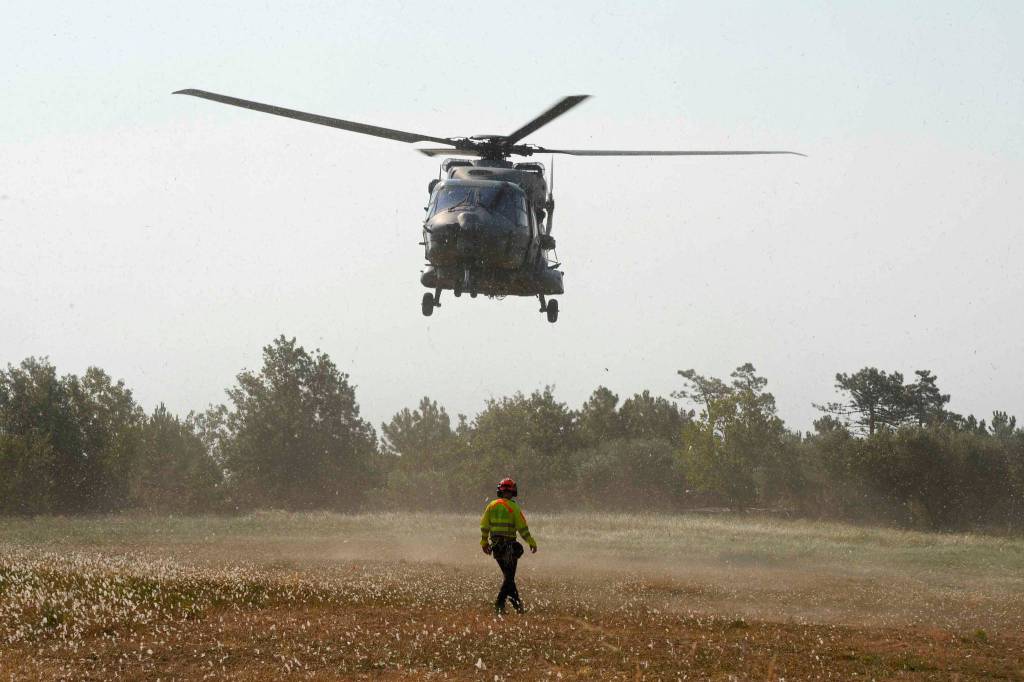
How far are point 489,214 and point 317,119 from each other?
14.0 ft

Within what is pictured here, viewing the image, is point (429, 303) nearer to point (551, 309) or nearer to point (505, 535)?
point (551, 309)

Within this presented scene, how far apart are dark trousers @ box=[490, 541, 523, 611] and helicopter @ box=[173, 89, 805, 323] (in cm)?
757

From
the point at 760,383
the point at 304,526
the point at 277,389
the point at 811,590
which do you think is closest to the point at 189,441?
the point at 277,389

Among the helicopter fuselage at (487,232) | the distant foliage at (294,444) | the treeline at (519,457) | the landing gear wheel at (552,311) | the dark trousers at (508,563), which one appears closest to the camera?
the dark trousers at (508,563)

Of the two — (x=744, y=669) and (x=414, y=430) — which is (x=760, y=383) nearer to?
(x=414, y=430)

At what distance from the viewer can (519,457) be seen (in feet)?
290

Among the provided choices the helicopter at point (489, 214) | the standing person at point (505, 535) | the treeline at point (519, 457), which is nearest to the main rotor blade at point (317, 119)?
the helicopter at point (489, 214)

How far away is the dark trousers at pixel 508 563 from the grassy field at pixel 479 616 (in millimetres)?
483

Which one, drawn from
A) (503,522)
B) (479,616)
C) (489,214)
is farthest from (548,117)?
(479,616)

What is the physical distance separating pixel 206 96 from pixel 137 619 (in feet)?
32.6

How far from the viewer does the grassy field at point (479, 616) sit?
1420 cm

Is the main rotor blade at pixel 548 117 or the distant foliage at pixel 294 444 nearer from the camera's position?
the main rotor blade at pixel 548 117

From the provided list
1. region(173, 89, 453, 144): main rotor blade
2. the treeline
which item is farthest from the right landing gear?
the treeline

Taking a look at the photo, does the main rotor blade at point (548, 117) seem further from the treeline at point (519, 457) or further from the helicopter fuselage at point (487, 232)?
the treeline at point (519, 457)
